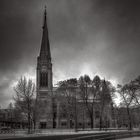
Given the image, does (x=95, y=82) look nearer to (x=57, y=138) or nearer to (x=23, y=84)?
(x=23, y=84)

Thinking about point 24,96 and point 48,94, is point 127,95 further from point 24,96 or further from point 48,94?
point 48,94

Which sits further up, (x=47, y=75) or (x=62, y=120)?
(x=47, y=75)

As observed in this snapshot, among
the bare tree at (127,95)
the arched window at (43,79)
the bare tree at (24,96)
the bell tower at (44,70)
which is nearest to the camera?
the bare tree at (24,96)

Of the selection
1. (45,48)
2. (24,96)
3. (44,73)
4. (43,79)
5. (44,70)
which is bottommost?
(24,96)

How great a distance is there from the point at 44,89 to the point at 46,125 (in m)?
14.7

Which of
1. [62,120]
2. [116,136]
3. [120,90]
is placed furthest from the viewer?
[62,120]

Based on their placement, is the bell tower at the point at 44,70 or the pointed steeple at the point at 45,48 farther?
the pointed steeple at the point at 45,48

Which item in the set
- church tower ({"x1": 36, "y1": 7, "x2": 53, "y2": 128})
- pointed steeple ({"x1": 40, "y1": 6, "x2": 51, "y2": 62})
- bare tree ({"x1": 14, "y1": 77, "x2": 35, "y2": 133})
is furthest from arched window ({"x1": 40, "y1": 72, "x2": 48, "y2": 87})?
bare tree ({"x1": 14, "y1": 77, "x2": 35, "y2": 133})

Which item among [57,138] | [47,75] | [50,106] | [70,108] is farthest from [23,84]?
[47,75]

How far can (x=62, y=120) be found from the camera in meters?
88.2

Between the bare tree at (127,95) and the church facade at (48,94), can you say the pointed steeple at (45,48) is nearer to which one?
the church facade at (48,94)

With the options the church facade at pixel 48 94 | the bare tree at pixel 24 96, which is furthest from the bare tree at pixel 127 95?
the church facade at pixel 48 94

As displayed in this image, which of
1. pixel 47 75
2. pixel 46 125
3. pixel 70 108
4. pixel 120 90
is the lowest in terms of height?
pixel 46 125

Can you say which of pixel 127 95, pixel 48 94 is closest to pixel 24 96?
pixel 127 95
